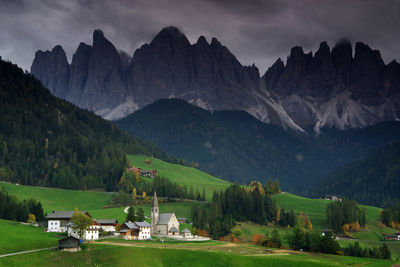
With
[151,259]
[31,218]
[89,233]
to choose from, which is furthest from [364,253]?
[31,218]

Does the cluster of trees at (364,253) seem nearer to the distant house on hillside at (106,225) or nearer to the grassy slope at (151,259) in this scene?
the grassy slope at (151,259)

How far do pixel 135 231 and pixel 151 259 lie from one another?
113 feet

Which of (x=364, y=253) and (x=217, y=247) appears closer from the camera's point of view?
(x=217, y=247)

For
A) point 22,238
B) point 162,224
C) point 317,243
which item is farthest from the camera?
point 162,224

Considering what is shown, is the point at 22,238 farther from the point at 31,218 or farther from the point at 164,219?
the point at 164,219

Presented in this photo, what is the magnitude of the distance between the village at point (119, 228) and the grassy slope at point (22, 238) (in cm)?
536

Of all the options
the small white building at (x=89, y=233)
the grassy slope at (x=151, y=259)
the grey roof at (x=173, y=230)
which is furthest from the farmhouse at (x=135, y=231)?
the grassy slope at (x=151, y=259)

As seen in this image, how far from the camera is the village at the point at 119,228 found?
127 meters

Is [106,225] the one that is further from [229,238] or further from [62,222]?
[229,238]

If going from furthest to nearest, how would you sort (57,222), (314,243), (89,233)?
(57,222), (314,243), (89,233)

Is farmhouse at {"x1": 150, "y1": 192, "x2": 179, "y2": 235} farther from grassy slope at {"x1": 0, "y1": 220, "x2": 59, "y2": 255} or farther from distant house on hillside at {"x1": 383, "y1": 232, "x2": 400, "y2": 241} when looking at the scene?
distant house on hillside at {"x1": 383, "y1": 232, "x2": 400, "y2": 241}

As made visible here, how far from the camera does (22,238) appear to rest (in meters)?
116

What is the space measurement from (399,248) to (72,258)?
12205 centimetres

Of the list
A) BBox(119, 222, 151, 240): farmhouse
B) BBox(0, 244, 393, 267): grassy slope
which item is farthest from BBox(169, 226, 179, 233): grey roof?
BBox(0, 244, 393, 267): grassy slope
